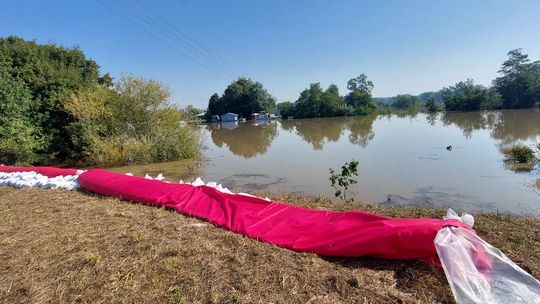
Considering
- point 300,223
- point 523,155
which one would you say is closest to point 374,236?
point 300,223

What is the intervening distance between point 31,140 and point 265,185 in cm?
812

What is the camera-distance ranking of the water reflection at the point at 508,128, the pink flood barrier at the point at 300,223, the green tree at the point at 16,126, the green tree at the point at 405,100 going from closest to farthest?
the pink flood barrier at the point at 300,223, the green tree at the point at 16,126, the water reflection at the point at 508,128, the green tree at the point at 405,100

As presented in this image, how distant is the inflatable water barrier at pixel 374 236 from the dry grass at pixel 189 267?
117mm

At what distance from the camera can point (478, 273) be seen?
209 cm

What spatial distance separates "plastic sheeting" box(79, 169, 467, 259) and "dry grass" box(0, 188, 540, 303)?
0.11 m

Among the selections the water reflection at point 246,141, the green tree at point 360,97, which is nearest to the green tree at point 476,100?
the green tree at point 360,97

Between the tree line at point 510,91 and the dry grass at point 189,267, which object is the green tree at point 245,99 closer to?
the tree line at point 510,91

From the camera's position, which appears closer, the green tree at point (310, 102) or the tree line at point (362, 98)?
the tree line at point (362, 98)

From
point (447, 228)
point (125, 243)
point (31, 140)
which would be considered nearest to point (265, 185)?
point (125, 243)

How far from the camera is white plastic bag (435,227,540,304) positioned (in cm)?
193

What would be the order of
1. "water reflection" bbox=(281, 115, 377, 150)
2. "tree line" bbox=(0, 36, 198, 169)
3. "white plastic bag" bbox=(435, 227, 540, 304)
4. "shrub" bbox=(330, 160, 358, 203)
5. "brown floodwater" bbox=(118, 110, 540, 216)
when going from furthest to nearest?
"water reflection" bbox=(281, 115, 377, 150), "tree line" bbox=(0, 36, 198, 169), "brown floodwater" bbox=(118, 110, 540, 216), "shrub" bbox=(330, 160, 358, 203), "white plastic bag" bbox=(435, 227, 540, 304)

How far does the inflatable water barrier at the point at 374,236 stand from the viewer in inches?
79.4

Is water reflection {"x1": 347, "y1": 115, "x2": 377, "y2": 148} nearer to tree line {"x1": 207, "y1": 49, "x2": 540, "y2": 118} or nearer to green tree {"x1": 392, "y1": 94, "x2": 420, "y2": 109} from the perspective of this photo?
tree line {"x1": 207, "y1": 49, "x2": 540, "y2": 118}

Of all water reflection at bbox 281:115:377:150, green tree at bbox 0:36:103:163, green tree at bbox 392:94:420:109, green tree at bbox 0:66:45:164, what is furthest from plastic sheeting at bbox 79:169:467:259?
green tree at bbox 392:94:420:109
